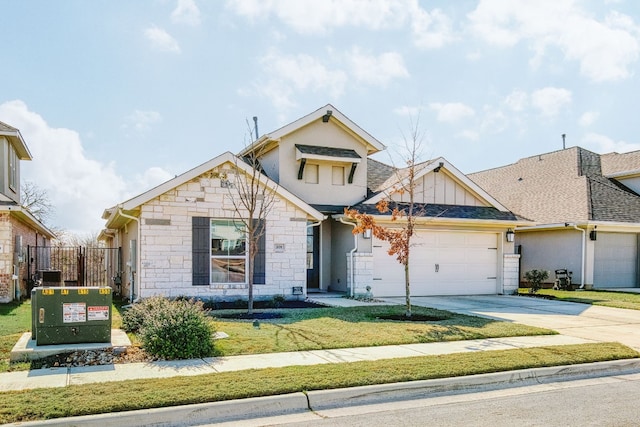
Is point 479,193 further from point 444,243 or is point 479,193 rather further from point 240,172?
point 240,172

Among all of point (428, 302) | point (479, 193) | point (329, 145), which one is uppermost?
point (329, 145)

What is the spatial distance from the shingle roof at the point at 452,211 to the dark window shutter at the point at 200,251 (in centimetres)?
519

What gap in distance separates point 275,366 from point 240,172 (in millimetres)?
8602

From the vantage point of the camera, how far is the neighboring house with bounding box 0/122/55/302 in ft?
50.1

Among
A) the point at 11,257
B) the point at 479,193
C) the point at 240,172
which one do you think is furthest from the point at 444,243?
the point at 11,257

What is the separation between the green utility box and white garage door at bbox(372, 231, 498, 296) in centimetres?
1053

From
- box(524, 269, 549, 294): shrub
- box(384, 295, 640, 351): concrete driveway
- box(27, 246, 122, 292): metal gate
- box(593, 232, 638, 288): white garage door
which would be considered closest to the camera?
box(384, 295, 640, 351): concrete driveway

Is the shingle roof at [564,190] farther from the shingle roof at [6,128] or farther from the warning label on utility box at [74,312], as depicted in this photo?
the shingle roof at [6,128]

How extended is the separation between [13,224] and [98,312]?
9.45 meters

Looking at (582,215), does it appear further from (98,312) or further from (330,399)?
(98,312)

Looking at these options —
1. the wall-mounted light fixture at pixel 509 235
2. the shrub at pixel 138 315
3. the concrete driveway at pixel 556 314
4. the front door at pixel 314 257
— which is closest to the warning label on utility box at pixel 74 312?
the shrub at pixel 138 315

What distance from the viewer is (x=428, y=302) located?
16.5m

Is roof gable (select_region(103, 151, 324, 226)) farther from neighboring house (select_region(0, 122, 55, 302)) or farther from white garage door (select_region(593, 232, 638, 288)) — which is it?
white garage door (select_region(593, 232, 638, 288))

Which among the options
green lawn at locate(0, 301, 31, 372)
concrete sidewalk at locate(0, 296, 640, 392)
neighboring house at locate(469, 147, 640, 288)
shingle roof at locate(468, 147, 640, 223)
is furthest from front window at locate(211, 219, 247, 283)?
shingle roof at locate(468, 147, 640, 223)
